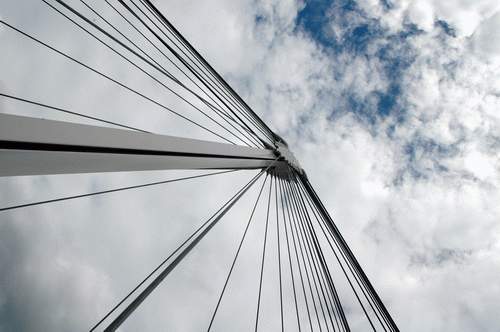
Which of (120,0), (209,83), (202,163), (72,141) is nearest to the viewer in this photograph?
(72,141)

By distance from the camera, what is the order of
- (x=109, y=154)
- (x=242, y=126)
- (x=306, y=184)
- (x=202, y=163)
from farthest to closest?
1. (x=306, y=184)
2. (x=242, y=126)
3. (x=202, y=163)
4. (x=109, y=154)

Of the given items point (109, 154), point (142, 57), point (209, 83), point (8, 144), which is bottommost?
point (8, 144)

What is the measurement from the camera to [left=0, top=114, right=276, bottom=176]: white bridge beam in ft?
7.59

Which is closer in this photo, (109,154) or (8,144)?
(8,144)

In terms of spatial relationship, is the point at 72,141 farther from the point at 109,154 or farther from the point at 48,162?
the point at 109,154

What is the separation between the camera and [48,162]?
272cm

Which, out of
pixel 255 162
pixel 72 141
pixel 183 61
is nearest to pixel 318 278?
pixel 255 162

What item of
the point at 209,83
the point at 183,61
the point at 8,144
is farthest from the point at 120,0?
the point at 8,144

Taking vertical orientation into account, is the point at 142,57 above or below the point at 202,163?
above

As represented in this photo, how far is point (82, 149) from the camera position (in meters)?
2.86

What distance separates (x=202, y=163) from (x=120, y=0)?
372 cm

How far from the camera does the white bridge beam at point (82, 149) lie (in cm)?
231

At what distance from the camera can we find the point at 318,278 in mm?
9641

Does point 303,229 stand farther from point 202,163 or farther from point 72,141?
point 72,141
